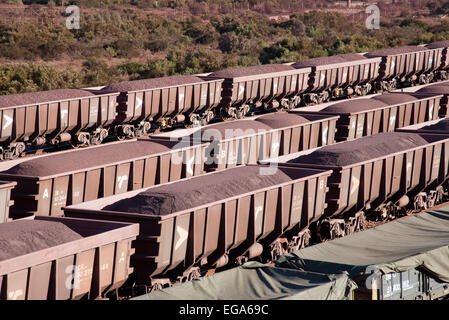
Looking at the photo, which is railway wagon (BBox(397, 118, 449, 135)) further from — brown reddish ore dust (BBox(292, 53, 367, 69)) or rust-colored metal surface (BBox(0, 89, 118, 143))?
brown reddish ore dust (BBox(292, 53, 367, 69))

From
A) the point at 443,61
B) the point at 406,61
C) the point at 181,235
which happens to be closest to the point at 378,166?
the point at 181,235

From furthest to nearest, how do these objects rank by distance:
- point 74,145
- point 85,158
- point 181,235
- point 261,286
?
point 74,145 → point 85,158 → point 181,235 → point 261,286

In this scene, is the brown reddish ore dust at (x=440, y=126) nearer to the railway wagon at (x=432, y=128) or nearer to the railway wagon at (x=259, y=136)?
the railway wagon at (x=432, y=128)

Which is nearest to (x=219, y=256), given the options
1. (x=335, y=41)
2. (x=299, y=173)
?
(x=299, y=173)

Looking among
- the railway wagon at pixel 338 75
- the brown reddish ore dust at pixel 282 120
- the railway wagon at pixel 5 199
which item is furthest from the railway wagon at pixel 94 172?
the railway wagon at pixel 338 75

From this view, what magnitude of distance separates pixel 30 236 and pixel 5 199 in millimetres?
4753

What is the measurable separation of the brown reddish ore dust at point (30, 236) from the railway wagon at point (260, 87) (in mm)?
23259

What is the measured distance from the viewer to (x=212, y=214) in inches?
587

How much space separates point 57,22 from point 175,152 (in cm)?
5102

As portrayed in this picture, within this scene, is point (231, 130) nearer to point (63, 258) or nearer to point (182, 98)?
point (182, 98)

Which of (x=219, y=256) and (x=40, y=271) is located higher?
(x=40, y=271)

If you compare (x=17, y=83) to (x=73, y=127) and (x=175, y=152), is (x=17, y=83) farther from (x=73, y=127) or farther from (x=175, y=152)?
(x=175, y=152)

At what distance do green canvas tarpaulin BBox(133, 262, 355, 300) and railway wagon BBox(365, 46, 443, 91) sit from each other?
36.4 m
